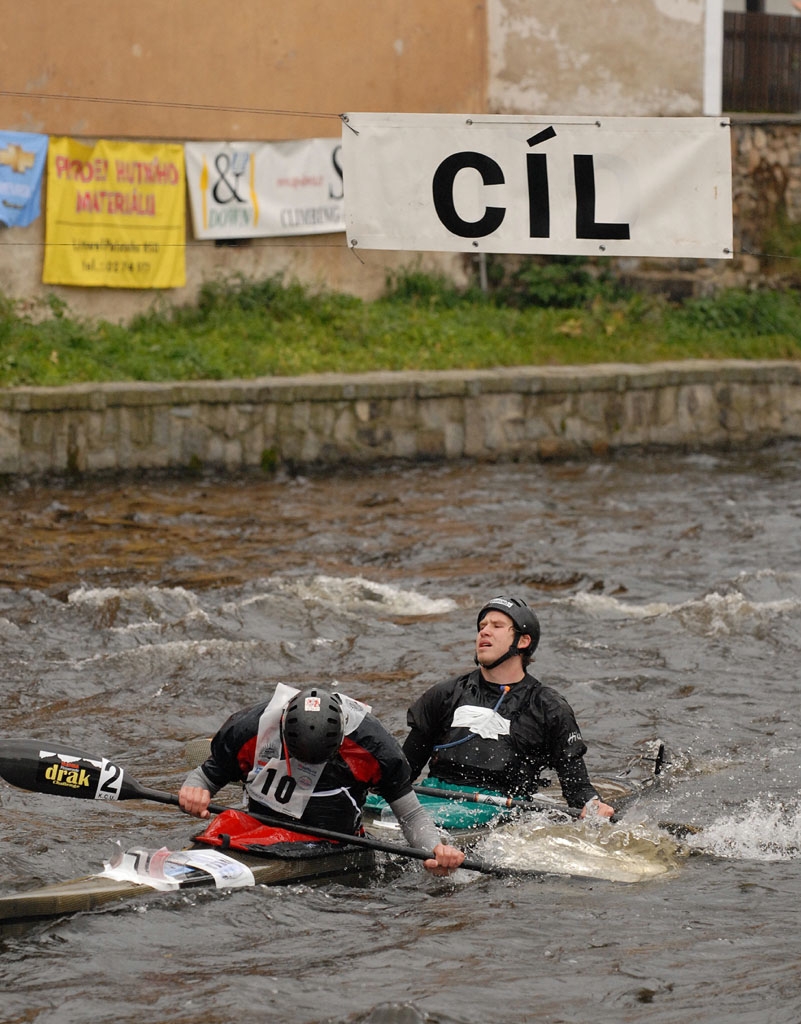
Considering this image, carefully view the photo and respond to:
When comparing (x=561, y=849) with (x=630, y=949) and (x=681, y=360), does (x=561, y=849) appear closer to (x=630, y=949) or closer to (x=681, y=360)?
(x=630, y=949)

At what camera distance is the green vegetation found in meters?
16.7

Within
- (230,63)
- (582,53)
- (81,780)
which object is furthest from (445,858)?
(582,53)

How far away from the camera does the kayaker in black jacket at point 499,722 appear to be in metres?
7.06

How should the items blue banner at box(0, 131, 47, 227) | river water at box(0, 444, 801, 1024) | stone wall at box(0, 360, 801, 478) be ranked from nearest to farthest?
river water at box(0, 444, 801, 1024) → stone wall at box(0, 360, 801, 478) → blue banner at box(0, 131, 47, 227)

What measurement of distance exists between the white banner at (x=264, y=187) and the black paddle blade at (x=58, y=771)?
1237 cm

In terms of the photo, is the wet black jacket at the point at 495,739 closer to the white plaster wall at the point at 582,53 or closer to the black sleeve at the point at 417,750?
the black sleeve at the point at 417,750

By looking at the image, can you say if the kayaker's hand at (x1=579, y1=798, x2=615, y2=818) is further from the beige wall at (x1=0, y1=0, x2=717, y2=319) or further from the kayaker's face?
the beige wall at (x1=0, y1=0, x2=717, y2=319)

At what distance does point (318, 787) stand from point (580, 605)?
5.68 m

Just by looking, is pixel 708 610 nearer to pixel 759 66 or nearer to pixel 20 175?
pixel 20 175

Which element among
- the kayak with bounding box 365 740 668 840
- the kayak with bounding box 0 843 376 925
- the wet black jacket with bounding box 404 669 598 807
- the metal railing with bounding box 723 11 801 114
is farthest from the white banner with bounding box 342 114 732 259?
the metal railing with bounding box 723 11 801 114

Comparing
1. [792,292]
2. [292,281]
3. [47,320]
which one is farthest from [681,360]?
[47,320]

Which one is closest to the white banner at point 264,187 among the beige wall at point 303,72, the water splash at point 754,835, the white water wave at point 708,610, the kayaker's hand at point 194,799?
the beige wall at point 303,72

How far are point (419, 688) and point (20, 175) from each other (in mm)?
9313

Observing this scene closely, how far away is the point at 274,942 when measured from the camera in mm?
5793
